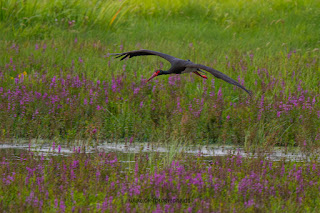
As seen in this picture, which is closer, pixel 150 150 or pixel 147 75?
pixel 150 150

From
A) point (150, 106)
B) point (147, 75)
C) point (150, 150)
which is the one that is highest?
point (147, 75)

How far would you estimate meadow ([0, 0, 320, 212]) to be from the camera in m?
4.64

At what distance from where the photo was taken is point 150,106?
7.48 metres

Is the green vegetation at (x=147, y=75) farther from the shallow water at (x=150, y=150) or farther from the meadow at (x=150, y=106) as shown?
the shallow water at (x=150, y=150)

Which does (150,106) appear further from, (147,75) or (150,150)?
(147,75)

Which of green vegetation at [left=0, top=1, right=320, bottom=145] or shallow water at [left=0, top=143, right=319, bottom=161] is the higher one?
green vegetation at [left=0, top=1, right=320, bottom=145]

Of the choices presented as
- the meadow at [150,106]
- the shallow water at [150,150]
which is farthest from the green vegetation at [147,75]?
the shallow water at [150,150]

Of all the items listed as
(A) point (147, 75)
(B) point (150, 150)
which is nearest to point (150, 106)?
(B) point (150, 150)

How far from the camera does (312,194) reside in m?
4.76

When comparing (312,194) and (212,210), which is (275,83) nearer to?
(312,194)

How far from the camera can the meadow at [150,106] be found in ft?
15.2

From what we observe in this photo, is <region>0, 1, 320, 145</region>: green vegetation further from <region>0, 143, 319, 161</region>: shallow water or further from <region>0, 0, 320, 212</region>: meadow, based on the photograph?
<region>0, 143, 319, 161</region>: shallow water

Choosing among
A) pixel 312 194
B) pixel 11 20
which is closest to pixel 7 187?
pixel 312 194

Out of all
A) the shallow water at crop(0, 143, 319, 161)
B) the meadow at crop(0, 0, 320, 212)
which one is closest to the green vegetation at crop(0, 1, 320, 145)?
the meadow at crop(0, 0, 320, 212)
